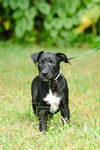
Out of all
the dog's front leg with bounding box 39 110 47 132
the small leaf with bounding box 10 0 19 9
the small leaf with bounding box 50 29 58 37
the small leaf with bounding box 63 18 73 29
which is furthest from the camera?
the small leaf with bounding box 50 29 58 37

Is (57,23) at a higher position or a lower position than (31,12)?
lower

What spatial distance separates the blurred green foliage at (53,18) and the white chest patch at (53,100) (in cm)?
844

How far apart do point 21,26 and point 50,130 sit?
9082 millimetres

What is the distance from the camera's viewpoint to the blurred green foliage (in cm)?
1409

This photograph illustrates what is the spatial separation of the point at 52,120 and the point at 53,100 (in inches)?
22.3

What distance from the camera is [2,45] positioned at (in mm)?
14281

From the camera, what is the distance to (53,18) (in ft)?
47.6

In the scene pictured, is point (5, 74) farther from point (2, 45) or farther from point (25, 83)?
point (2, 45)

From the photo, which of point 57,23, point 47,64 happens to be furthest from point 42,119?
point 57,23

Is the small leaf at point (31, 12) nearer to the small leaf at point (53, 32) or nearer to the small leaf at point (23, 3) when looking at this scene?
the small leaf at point (23, 3)

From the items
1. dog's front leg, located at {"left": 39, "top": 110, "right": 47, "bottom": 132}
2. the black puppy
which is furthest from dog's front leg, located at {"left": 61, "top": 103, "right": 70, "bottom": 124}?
dog's front leg, located at {"left": 39, "top": 110, "right": 47, "bottom": 132}

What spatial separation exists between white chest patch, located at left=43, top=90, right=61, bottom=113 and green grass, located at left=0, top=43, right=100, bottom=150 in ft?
0.79

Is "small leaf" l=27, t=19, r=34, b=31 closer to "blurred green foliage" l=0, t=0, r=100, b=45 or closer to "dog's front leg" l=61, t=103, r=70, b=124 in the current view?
"blurred green foliage" l=0, t=0, r=100, b=45

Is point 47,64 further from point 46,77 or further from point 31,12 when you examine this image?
point 31,12
